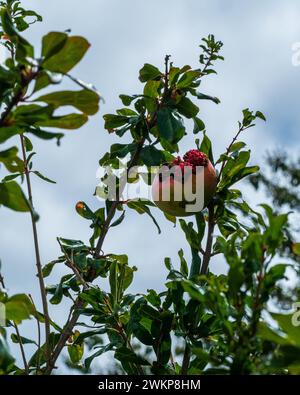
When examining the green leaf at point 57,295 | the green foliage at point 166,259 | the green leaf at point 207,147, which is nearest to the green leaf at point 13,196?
the green foliage at point 166,259

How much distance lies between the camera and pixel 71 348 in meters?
2.05

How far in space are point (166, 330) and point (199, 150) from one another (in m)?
0.56

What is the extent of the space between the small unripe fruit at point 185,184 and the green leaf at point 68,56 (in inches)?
28.8

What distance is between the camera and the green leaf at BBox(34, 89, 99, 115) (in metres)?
1.27

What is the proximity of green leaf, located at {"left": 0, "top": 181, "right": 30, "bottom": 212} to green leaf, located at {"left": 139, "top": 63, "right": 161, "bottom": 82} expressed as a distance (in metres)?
0.85

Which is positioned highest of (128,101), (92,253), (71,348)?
(128,101)

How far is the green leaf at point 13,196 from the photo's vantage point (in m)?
1.21

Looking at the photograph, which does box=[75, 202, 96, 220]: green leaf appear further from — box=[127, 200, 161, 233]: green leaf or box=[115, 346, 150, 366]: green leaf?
box=[115, 346, 150, 366]: green leaf

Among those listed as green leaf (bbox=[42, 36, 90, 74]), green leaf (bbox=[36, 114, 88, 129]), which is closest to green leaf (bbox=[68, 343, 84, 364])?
green leaf (bbox=[36, 114, 88, 129])

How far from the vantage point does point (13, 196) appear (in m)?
1.21

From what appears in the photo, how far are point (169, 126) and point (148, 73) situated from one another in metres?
0.26

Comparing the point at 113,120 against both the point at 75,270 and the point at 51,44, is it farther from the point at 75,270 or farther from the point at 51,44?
the point at 51,44
